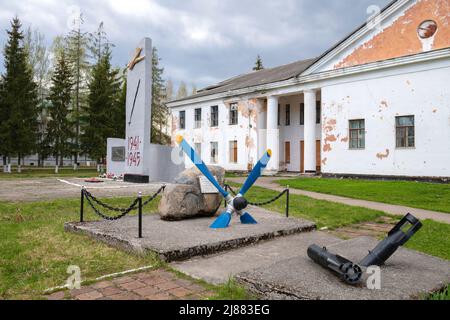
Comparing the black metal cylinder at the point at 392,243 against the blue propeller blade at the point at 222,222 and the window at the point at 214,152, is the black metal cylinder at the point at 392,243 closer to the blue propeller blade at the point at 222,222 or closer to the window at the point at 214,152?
the blue propeller blade at the point at 222,222

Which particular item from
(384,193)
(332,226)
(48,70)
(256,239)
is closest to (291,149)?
(384,193)

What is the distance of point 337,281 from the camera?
365 centimetres

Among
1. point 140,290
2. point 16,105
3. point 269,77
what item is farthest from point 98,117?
point 140,290

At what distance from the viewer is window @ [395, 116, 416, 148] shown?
18.5m

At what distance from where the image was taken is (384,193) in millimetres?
14125

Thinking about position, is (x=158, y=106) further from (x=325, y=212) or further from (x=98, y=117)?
(x=325, y=212)

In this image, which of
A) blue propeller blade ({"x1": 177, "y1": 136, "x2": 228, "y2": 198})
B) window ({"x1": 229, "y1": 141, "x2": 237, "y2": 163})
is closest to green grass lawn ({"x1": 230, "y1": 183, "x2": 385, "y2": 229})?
blue propeller blade ({"x1": 177, "y1": 136, "x2": 228, "y2": 198})

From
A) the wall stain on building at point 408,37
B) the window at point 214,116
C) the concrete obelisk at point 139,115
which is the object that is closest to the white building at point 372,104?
the wall stain on building at point 408,37

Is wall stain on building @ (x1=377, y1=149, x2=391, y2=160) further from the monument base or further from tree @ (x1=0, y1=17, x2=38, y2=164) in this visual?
tree @ (x1=0, y1=17, x2=38, y2=164)

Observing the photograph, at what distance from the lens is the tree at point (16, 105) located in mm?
28144

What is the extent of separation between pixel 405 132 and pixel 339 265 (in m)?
17.3

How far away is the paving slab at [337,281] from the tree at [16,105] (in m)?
29.2
